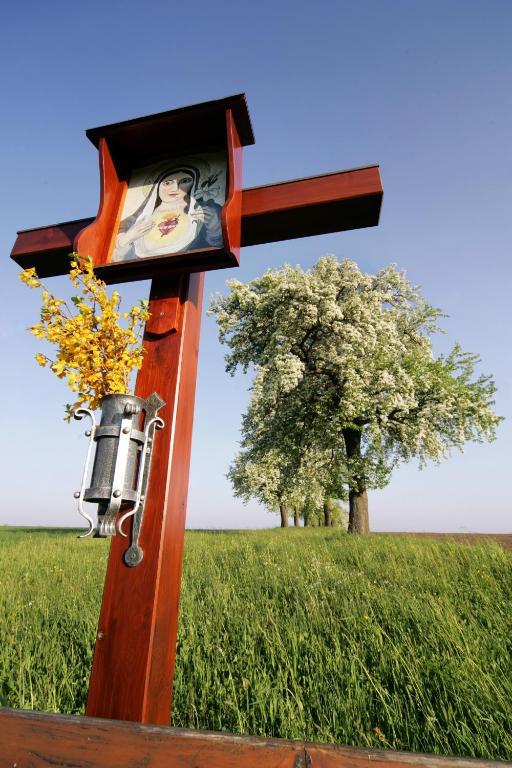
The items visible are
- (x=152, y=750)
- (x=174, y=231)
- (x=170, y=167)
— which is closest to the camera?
(x=152, y=750)

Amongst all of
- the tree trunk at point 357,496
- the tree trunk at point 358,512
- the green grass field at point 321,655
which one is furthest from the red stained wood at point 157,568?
the tree trunk at point 358,512

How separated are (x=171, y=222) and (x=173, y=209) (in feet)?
0.32

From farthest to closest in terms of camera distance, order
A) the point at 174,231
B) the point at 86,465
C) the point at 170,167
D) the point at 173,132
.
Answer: the point at 170,167 < the point at 173,132 < the point at 174,231 < the point at 86,465

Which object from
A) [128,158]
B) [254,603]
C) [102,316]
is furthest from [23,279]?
[254,603]

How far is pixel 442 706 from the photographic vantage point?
2.16 metres

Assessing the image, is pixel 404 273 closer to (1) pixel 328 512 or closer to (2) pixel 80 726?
(2) pixel 80 726

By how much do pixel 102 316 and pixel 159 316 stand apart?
0.48m

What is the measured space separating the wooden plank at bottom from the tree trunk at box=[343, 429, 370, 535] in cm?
1342

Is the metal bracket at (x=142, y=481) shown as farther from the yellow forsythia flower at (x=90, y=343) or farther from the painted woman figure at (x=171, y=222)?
the painted woman figure at (x=171, y=222)

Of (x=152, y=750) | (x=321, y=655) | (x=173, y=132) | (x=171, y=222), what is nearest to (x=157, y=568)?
(x=152, y=750)

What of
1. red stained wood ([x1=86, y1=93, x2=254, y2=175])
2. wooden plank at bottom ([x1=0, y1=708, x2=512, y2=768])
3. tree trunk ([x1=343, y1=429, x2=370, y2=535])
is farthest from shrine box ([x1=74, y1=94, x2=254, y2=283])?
tree trunk ([x1=343, y1=429, x2=370, y2=535])

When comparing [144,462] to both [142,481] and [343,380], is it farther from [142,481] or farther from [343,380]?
[343,380]

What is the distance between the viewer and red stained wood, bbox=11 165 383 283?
2.36m

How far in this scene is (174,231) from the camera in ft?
7.75
